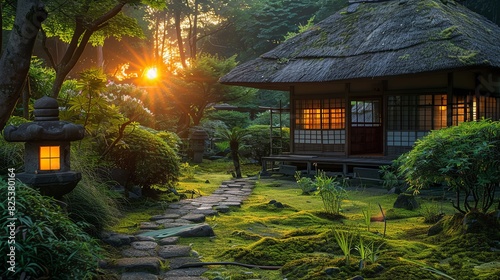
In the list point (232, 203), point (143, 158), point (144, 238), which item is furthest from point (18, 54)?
point (232, 203)

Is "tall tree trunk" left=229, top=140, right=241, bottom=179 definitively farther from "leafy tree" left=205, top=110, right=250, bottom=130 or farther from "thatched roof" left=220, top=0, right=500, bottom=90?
"leafy tree" left=205, top=110, right=250, bottom=130

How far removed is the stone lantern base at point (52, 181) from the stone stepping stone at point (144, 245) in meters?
1.08

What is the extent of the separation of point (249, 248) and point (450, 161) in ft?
8.05

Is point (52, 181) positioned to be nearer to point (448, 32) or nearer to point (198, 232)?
point (198, 232)

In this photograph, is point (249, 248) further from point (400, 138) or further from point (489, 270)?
point (400, 138)

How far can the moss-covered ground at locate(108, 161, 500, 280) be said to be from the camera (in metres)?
4.75

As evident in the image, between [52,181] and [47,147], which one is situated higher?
[47,147]

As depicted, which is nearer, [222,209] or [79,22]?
[79,22]

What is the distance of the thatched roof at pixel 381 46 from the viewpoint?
12.6m

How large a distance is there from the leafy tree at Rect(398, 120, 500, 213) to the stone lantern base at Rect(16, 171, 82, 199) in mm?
3973

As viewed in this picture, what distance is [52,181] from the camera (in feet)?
16.7

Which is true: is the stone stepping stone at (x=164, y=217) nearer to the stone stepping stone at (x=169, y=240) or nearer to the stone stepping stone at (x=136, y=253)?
the stone stepping stone at (x=169, y=240)

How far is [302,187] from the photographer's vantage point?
11633mm

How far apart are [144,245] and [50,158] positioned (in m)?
1.46
